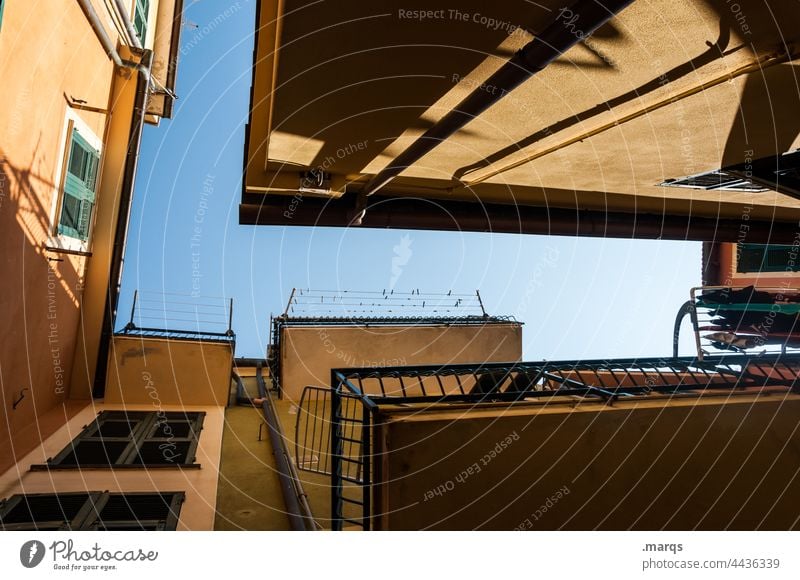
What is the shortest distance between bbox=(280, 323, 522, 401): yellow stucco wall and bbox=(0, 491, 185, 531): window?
16.6 feet

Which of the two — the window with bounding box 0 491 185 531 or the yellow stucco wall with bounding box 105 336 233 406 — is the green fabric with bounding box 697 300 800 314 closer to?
the window with bounding box 0 491 185 531

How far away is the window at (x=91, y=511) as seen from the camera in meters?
4.13

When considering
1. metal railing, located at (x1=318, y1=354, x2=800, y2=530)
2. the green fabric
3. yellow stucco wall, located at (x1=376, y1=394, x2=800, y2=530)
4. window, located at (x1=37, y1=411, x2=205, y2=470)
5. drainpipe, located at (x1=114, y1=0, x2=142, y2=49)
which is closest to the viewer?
yellow stucco wall, located at (x1=376, y1=394, x2=800, y2=530)

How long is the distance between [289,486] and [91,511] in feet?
6.33

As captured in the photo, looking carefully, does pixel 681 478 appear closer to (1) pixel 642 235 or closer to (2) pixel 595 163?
(2) pixel 595 163

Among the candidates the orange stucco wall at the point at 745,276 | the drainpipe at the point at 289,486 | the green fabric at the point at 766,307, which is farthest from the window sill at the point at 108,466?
the orange stucco wall at the point at 745,276

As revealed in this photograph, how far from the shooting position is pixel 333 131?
4.16 m

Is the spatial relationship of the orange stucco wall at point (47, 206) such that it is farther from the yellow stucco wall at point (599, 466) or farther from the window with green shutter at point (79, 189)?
the yellow stucco wall at point (599, 466)

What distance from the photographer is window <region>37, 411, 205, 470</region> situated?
18.1 ft

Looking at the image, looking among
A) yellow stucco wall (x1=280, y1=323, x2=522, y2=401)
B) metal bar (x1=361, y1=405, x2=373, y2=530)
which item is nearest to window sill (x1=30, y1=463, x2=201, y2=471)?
metal bar (x1=361, y1=405, x2=373, y2=530)

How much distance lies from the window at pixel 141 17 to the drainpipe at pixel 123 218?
71cm

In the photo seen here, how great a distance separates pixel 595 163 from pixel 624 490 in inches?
145

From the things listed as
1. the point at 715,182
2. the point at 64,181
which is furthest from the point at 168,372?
the point at 715,182
